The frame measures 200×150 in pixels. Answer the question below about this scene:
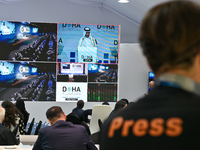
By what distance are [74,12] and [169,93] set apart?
10361 millimetres

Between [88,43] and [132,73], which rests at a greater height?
[88,43]

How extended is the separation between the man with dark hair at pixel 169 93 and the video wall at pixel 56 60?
7.60 m

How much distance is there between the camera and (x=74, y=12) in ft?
35.3

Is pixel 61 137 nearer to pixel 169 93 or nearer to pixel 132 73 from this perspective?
pixel 169 93

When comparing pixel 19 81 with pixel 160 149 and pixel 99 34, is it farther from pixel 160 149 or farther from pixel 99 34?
pixel 160 149

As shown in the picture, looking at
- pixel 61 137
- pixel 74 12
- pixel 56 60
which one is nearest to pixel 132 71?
pixel 56 60

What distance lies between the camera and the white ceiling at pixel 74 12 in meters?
10.5

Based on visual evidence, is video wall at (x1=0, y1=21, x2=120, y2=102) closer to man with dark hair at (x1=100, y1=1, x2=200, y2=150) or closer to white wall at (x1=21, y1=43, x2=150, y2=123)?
white wall at (x1=21, y1=43, x2=150, y2=123)

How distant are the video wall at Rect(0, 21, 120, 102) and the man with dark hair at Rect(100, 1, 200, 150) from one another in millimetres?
7602

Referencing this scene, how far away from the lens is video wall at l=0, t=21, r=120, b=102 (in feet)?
26.8

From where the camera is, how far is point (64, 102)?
839 cm

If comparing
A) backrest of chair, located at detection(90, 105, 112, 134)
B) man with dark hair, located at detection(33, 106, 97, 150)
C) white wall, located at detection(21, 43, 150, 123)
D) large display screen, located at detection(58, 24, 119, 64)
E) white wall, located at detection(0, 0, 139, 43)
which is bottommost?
backrest of chair, located at detection(90, 105, 112, 134)

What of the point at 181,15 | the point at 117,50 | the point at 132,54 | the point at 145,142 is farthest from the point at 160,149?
the point at 132,54

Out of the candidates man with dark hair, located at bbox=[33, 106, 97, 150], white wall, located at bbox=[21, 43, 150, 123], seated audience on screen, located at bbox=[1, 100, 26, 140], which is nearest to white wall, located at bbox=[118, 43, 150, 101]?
white wall, located at bbox=[21, 43, 150, 123]
